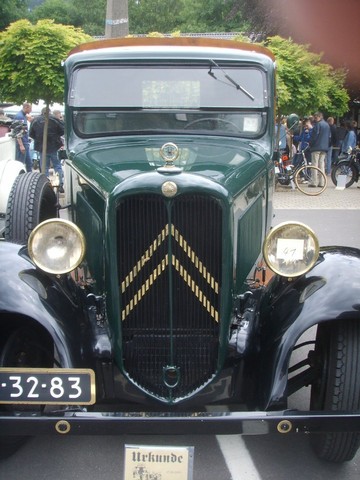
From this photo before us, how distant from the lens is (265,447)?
124 inches

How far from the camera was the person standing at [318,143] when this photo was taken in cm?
1361

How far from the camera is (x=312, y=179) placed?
536 inches

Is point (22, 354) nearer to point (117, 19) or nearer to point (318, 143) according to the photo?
point (117, 19)

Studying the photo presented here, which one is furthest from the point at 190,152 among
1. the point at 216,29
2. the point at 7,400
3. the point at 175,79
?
the point at 216,29

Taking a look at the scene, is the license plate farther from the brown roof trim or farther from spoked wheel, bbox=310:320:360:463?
the brown roof trim

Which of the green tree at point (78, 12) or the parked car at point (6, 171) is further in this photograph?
the green tree at point (78, 12)

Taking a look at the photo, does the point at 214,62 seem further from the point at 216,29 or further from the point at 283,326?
the point at 216,29

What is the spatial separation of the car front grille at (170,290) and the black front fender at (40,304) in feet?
0.80

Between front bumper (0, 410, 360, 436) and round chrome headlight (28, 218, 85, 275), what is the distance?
65 centimetres

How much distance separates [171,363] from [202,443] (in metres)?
0.77

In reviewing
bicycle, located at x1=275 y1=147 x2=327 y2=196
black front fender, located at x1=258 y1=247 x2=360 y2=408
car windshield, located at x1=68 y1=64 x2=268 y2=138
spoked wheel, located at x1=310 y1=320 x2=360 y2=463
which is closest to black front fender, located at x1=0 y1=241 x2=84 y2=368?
black front fender, located at x1=258 y1=247 x2=360 y2=408

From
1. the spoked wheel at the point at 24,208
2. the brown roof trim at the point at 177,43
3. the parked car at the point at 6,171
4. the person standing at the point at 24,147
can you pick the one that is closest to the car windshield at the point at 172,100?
the brown roof trim at the point at 177,43

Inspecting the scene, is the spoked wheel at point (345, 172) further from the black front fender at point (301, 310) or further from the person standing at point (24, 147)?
the black front fender at point (301, 310)

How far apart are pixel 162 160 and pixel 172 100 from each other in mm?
856
